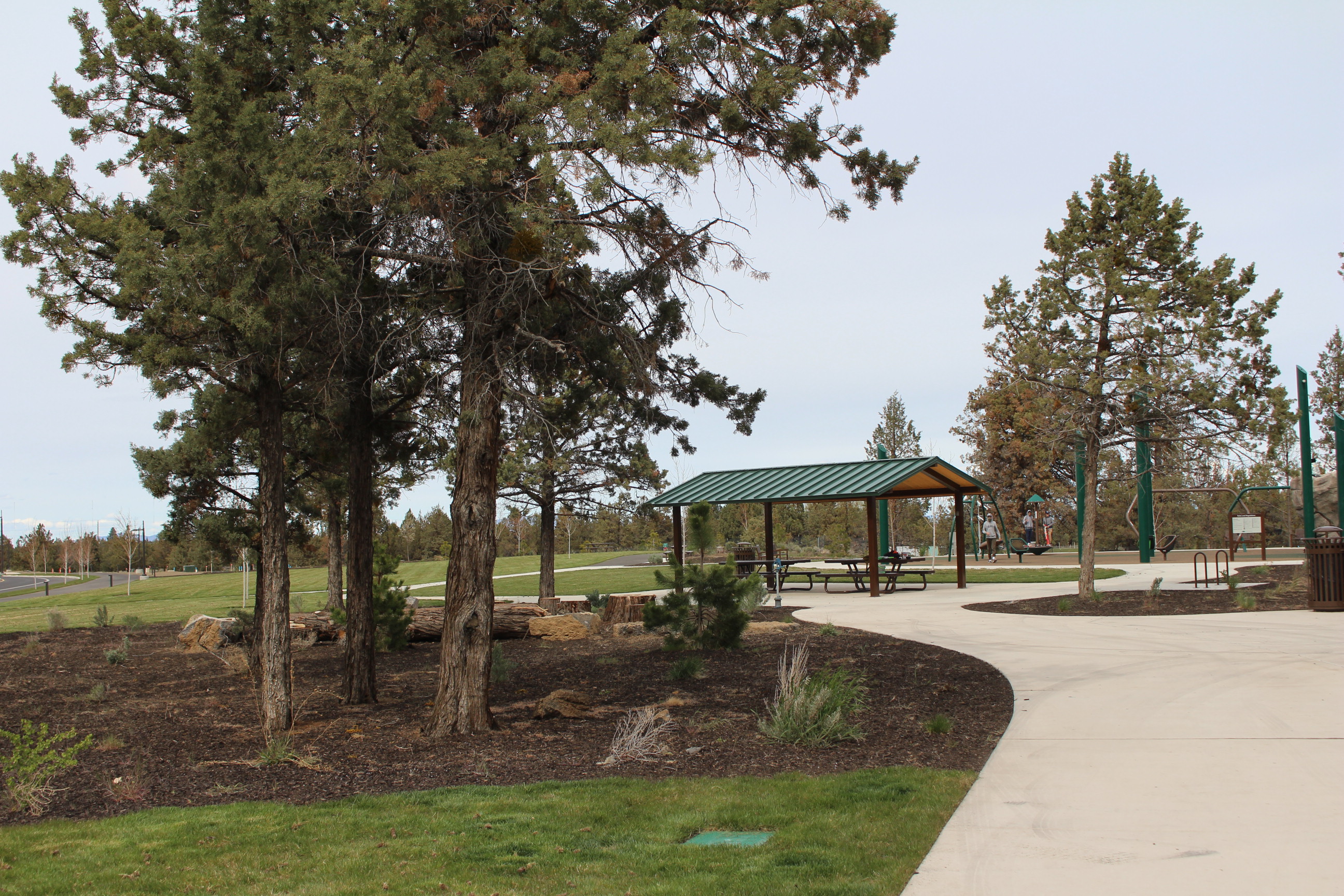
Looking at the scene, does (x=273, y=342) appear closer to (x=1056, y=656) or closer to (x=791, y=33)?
(x=791, y=33)

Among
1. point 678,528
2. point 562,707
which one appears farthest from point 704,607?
point 678,528

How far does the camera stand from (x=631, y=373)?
28.4 ft

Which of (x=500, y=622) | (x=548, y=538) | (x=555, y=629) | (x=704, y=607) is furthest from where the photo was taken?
(x=548, y=538)

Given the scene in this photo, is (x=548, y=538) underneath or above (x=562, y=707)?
above

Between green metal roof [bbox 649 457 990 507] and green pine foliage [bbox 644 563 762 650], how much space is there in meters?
8.96

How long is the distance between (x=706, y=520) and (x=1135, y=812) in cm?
859

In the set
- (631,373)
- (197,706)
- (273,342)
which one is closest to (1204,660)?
(631,373)

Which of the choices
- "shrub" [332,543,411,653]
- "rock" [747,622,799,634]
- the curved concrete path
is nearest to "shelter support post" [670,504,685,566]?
"rock" [747,622,799,634]

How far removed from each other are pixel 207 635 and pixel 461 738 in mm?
8826

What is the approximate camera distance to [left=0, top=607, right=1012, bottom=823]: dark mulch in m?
6.41

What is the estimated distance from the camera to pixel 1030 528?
35969 millimetres

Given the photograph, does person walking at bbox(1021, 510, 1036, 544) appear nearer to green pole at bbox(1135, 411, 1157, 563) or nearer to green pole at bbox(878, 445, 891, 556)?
green pole at bbox(878, 445, 891, 556)

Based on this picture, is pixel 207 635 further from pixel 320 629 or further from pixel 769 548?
pixel 769 548

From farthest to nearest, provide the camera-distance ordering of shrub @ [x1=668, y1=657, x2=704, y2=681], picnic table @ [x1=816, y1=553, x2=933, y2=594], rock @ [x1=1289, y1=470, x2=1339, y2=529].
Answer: rock @ [x1=1289, y1=470, x2=1339, y2=529]
picnic table @ [x1=816, y1=553, x2=933, y2=594]
shrub @ [x1=668, y1=657, x2=704, y2=681]
